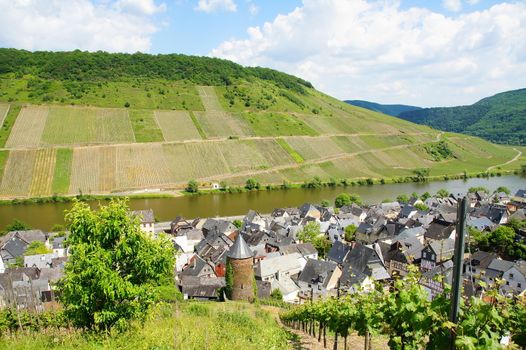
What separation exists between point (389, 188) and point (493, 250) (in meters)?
54.6

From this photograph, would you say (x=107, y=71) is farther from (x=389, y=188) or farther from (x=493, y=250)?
(x=493, y=250)

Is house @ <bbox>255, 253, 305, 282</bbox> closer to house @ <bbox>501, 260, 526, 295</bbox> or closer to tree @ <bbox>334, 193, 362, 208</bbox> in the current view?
house @ <bbox>501, 260, 526, 295</bbox>

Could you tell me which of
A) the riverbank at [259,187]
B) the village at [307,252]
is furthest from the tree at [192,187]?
the village at [307,252]

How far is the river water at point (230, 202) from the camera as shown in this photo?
7162 centimetres

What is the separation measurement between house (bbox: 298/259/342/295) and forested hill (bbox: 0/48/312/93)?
137116 mm

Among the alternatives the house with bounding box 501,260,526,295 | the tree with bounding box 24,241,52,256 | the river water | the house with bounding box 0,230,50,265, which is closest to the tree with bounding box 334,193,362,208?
the river water

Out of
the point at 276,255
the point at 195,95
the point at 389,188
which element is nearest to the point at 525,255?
the point at 276,255

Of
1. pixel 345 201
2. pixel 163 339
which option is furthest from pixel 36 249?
pixel 345 201

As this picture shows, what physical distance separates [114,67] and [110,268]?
172413 millimetres

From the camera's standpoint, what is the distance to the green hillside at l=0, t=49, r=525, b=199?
96.8 metres

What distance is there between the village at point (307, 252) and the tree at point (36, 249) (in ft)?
0.36

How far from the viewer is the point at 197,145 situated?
116 m

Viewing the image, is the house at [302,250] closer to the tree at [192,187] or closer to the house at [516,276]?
the house at [516,276]

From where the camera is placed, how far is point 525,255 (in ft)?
148
